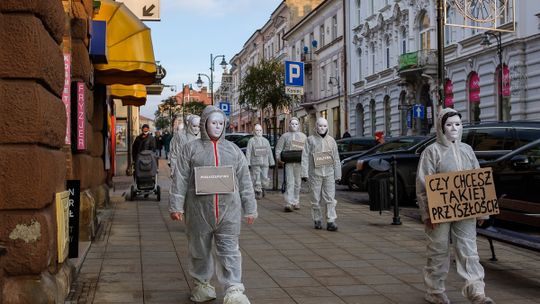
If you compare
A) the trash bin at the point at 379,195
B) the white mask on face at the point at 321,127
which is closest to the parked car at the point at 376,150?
the trash bin at the point at 379,195

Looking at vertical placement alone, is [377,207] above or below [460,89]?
below

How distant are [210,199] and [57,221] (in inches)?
49.5

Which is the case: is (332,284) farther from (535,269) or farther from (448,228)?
(535,269)

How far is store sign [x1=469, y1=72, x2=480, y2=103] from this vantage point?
32094 millimetres

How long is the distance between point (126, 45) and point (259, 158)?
610 cm

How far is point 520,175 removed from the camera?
9031 mm

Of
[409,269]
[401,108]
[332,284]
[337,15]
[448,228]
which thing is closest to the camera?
[448,228]

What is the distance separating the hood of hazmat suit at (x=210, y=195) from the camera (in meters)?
5.84

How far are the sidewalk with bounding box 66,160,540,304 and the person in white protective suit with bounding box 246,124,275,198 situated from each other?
14.7ft

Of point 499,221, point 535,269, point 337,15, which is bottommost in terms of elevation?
point 535,269

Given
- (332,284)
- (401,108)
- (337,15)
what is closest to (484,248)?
(332,284)

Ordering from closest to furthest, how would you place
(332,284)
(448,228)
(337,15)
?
(448,228)
(332,284)
(337,15)

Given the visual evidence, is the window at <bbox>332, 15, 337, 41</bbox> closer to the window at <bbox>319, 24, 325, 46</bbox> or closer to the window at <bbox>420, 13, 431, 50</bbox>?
the window at <bbox>319, 24, 325, 46</bbox>

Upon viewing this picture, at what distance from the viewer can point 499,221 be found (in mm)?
7973
